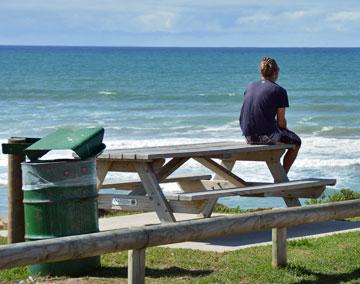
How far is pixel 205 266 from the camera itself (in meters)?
8.45

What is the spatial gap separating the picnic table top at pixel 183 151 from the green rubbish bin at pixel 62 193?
1977mm

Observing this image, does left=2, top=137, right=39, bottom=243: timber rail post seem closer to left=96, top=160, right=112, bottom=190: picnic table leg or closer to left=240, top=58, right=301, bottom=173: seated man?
left=96, top=160, right=112, bottom=190: picnic table leg

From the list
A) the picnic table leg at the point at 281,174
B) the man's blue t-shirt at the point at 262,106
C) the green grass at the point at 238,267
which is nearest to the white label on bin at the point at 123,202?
the green grass at the point at 238,267

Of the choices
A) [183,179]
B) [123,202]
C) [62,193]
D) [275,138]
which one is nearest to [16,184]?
[62,193]

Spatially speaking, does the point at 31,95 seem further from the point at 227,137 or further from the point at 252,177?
the point at 252,177

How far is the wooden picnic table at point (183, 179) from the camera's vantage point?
1019cm

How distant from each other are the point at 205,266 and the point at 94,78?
65374 mm

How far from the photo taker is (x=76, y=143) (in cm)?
786

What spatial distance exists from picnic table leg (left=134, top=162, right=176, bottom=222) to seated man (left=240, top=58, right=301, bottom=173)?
1.48 meters

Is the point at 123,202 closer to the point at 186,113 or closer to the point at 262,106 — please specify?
the point at 262,106

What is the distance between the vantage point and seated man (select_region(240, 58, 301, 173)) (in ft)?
36.4

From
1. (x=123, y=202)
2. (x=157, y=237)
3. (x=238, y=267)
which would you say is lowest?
(x=238, y=267)

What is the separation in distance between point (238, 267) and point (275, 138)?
3175 mm

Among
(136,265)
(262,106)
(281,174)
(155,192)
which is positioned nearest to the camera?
(136,265)
